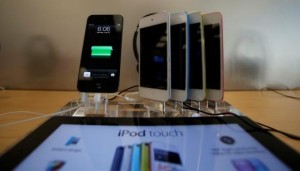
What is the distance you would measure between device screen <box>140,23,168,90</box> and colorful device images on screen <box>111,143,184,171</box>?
10.0 inches

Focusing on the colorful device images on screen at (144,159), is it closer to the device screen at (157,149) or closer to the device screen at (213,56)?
A: the device screen at (157,149)

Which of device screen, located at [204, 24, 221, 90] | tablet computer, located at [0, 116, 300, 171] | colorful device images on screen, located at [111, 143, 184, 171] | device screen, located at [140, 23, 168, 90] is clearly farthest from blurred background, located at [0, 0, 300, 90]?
colorful device images on screen, located at [111, 143, 184, 171]

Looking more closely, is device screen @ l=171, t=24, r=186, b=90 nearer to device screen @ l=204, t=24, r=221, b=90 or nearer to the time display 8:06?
device screen @ l=204, t=24, r=221, b=90

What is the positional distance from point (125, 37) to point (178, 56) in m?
0.36

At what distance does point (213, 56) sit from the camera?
1.96ft

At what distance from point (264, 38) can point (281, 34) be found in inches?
2.9

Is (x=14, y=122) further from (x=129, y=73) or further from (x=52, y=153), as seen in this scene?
(x=129, y=73)

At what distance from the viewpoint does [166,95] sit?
1.90 ft

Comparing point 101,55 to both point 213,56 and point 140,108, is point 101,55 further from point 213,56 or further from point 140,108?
point 213,56

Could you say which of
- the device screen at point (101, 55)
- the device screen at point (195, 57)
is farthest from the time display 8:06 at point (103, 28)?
the device screen at point (195, 57)

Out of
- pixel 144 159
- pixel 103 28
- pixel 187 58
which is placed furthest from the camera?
pixel 103 28

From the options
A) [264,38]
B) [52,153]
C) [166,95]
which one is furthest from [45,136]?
[264,38]

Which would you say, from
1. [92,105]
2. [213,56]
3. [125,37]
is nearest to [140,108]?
[92,105]

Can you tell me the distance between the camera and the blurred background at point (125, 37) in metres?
0.86
